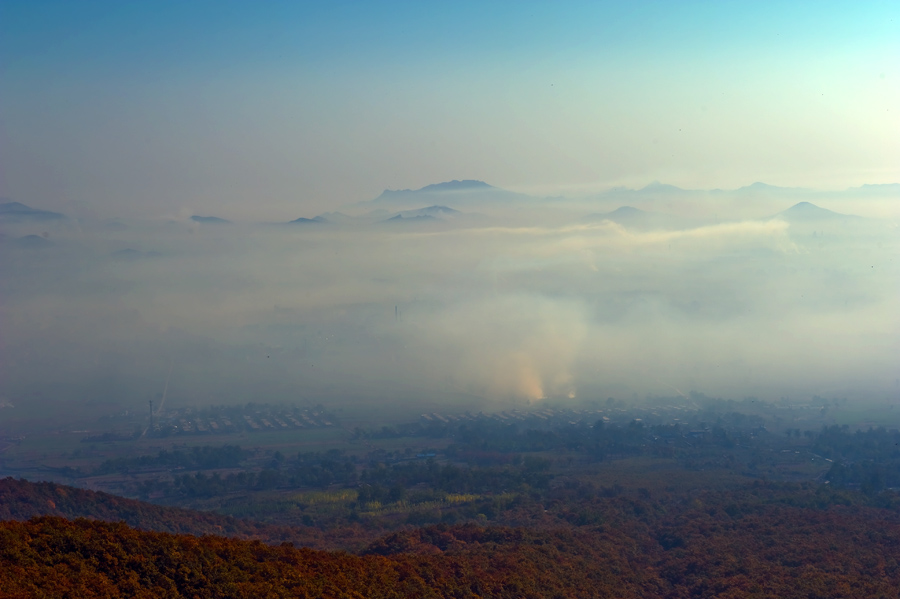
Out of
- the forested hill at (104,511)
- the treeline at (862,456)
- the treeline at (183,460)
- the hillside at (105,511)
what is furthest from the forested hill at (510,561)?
the treeline at (183,460)

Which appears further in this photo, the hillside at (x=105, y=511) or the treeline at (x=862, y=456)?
the treeline at (x=862, y=456)

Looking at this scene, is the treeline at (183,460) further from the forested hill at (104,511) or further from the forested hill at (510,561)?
the forested hill at (510,561)

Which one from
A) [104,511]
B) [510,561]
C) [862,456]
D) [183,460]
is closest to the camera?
[510,561]

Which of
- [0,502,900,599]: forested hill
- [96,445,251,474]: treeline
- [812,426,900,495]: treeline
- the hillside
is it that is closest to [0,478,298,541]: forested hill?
the hillside

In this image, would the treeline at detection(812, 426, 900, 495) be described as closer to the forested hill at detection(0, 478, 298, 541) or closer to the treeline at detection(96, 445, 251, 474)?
the forested hill at detection(0, 478, 298, 541)

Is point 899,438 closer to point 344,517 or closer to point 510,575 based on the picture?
point 344,517

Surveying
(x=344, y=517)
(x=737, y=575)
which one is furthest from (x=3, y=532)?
(x=344, y=517)

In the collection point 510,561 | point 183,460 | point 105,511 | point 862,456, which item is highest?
point 510,561

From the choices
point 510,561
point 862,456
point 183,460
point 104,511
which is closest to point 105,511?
point 104,511

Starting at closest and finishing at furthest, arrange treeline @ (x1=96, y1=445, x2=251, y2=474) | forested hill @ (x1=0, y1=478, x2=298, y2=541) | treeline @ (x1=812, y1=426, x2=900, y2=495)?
forested hill @ (x1=0, y1=478, x2=298, y2=541), treeline @ (x1=812, y1=426, x2=900, y2=495), treeline @ (x1=96, y1=445, x2=251, y2=474)

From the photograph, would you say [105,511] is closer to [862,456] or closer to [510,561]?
[510,561]

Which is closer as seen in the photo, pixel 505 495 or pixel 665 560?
pixel 665 560
